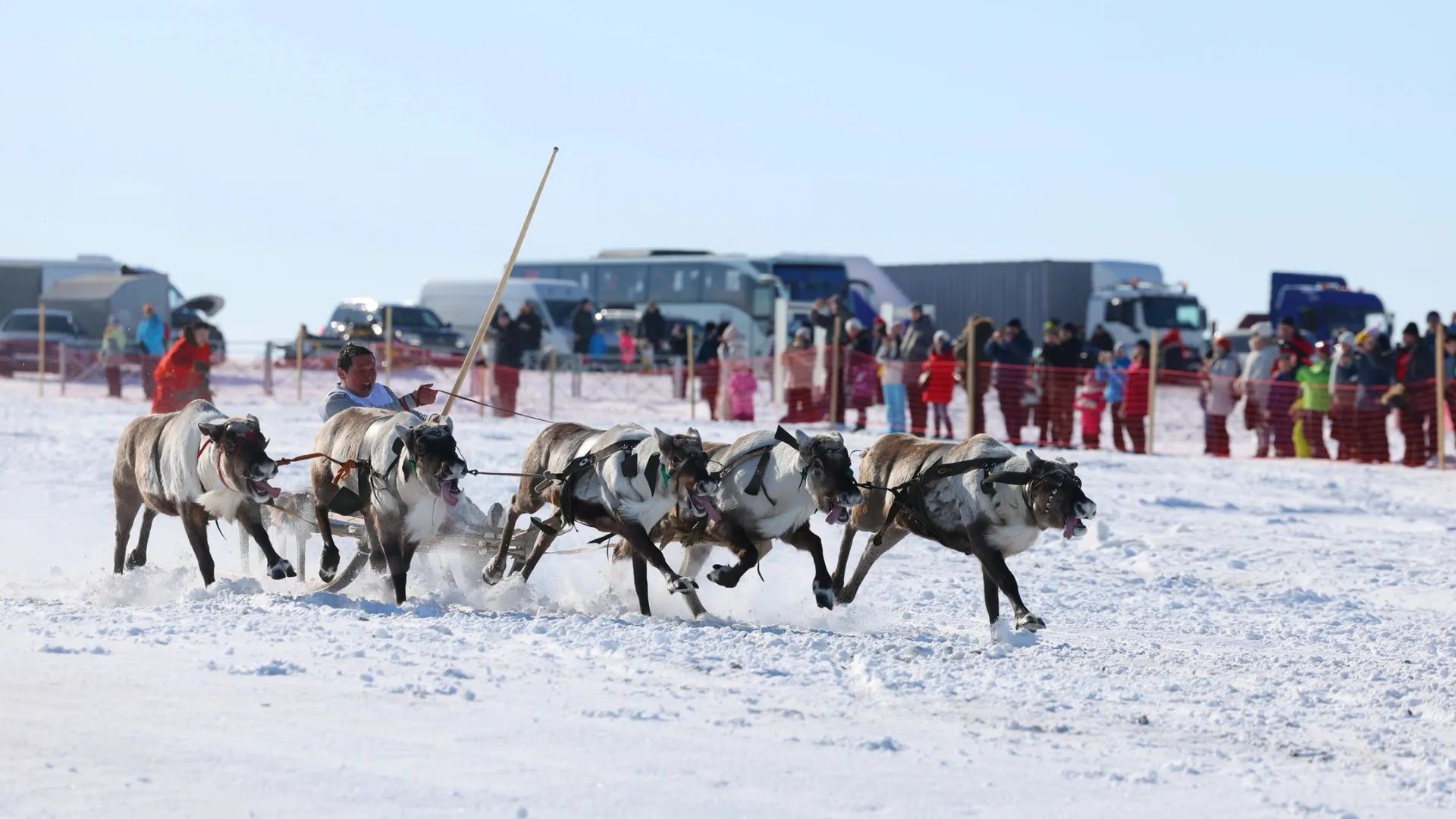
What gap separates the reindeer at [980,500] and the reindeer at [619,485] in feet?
3.19

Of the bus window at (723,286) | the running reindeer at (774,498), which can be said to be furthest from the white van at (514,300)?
the running reindeer at (774,498)

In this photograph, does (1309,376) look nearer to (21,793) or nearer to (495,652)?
(495,652)

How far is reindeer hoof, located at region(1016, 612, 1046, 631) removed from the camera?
8.05 metres

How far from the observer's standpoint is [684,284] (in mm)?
39656

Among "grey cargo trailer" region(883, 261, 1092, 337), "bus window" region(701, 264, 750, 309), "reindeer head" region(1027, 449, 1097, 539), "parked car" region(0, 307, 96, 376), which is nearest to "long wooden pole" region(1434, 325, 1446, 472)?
"reindeer head" region(1027, 449, 1097, 539)

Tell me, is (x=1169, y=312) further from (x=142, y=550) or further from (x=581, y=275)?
(x=142, y=550)

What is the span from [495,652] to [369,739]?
4.80ft

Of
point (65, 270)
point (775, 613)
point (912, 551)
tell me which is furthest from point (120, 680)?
point (65, 270)

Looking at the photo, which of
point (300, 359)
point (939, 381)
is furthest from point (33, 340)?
point (939, 381)

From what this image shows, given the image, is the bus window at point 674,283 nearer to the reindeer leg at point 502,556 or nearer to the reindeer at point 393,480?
the reindeer leg at point 502,556

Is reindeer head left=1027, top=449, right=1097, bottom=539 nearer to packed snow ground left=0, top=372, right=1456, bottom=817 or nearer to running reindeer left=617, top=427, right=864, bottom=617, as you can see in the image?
packed snow ground left=0, top=372, right=1456, bottom=817

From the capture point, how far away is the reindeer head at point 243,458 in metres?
8.29

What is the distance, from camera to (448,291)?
40.6 meters

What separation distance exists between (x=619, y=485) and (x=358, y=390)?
1.94 metres
